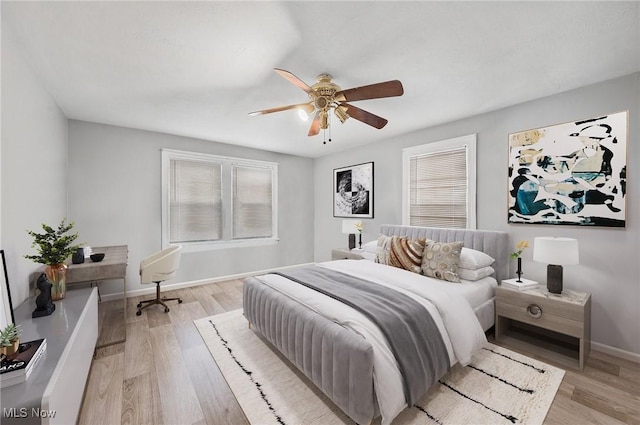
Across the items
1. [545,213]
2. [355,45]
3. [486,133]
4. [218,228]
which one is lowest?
[218,228]

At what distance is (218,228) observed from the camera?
475cm

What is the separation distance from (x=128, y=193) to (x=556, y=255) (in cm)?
537

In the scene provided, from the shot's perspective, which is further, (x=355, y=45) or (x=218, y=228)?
(x=218, y=228)

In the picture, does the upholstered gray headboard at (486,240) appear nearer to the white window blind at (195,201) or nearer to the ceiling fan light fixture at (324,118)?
the ceiling fan light fixture at (324,118)

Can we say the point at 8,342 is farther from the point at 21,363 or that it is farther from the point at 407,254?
the point at 407,254


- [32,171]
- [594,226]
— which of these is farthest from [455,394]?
[32,171]

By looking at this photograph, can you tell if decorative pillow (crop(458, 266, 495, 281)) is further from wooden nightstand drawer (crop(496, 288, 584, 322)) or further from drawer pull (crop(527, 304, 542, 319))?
drawer pull (crop(527, 304, 542, 319))

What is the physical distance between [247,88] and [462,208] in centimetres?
305

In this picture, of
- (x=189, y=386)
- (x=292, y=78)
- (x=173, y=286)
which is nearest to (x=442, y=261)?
(x=292, y=78)

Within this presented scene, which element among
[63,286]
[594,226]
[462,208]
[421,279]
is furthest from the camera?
[462,208]

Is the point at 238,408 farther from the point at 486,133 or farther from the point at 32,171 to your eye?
the point at 486,133

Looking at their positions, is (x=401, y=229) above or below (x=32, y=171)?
below

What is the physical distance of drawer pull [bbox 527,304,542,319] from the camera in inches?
94.0

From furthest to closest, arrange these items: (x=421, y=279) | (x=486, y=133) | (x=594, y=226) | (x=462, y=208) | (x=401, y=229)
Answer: (x=401, y=229), (x=462, y=208), (x=486, y=133), (x=421, y=279), (x=594, y=226)
